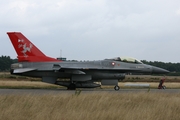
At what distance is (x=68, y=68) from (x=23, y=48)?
3.32 meters

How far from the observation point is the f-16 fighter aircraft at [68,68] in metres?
21.5

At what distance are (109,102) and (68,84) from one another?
37.7ft

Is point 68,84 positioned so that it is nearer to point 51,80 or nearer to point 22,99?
point 51,80

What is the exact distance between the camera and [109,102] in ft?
34.8

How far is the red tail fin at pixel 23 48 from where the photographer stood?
851 inches

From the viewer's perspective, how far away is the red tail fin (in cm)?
2161

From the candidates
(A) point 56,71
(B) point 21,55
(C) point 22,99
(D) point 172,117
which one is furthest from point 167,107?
(B) point 21,55

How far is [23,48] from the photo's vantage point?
2164cm

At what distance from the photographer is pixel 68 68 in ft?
69.6

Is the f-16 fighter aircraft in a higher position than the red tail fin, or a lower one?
lower

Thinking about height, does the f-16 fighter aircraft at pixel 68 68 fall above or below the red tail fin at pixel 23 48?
below

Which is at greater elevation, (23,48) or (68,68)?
(23,48)

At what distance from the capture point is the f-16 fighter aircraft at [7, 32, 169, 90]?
2155 centimetres

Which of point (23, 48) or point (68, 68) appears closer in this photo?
point (68, 68)
